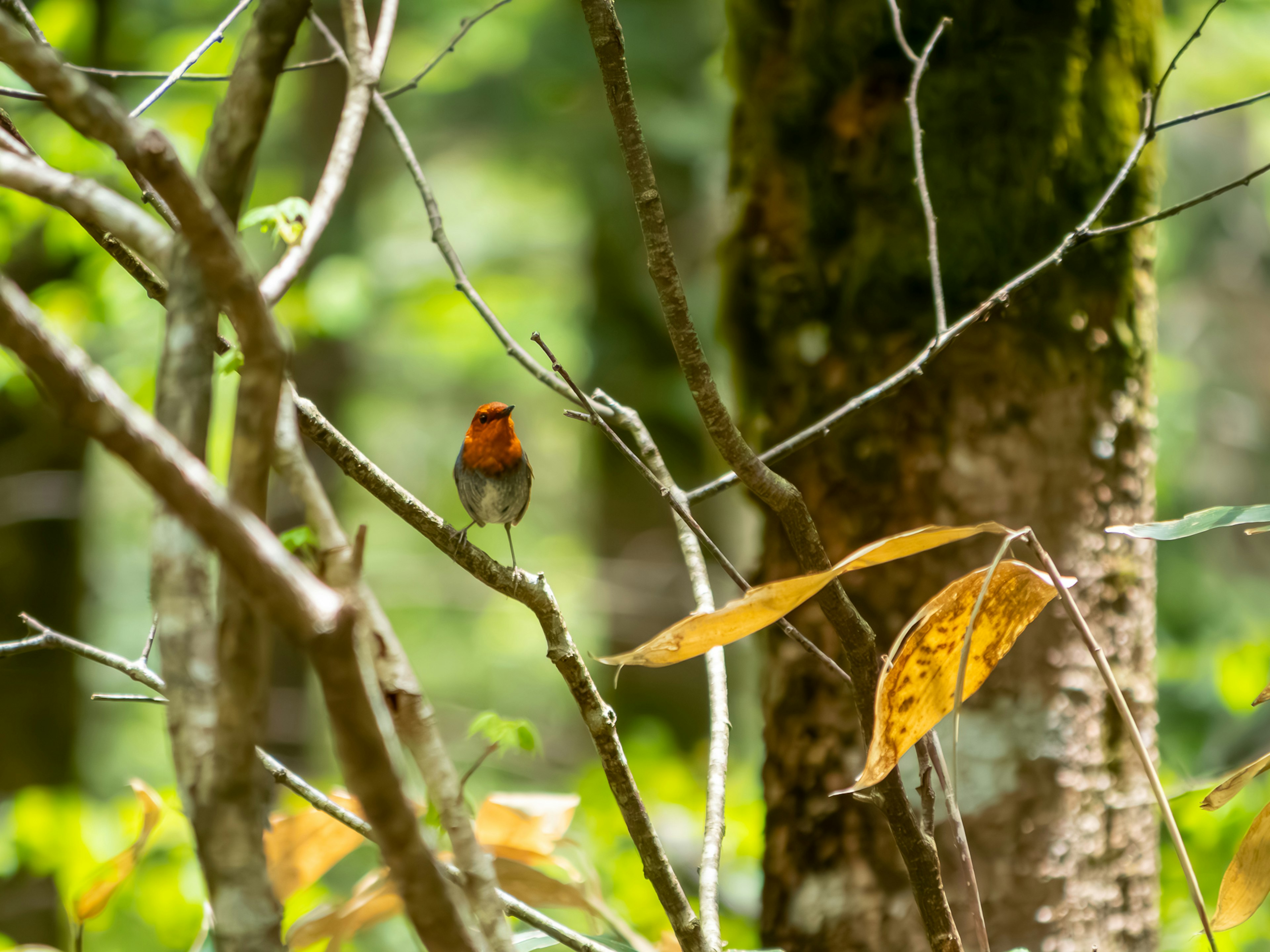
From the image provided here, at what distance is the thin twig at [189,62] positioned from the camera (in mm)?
1284

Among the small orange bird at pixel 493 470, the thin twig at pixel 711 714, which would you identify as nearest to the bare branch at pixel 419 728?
the thin twig at pixel 711 714

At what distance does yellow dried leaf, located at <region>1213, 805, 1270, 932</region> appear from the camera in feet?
3.50

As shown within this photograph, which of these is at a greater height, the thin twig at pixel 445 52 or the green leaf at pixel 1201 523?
the thin twig at pixel 445 52

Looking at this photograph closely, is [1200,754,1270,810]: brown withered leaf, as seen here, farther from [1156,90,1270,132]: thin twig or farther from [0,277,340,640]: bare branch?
[0,277,340,640]: bare branch

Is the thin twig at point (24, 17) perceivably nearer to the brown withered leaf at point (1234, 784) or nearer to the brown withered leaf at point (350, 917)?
the brown withered leaf at point (350, 917)

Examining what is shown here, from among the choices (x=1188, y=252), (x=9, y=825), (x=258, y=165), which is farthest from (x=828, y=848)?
(x=1188, y=252)

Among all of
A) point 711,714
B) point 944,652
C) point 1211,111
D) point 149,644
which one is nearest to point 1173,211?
point 1211,111

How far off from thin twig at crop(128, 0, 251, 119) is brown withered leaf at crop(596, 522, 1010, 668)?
1.04m

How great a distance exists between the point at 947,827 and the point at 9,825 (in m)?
3.42

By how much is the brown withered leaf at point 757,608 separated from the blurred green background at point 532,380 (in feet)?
3.13

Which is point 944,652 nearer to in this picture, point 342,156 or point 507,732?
point 342,156

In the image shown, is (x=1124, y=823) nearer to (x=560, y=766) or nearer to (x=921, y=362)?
(x=921, y=362)

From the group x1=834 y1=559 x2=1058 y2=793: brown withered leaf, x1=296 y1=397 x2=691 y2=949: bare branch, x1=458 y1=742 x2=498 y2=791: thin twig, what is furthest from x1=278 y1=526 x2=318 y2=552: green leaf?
x1=834 y1=559 x2=1058 y2=793: brown withered leaf

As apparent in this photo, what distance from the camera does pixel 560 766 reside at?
9539 millimetres
